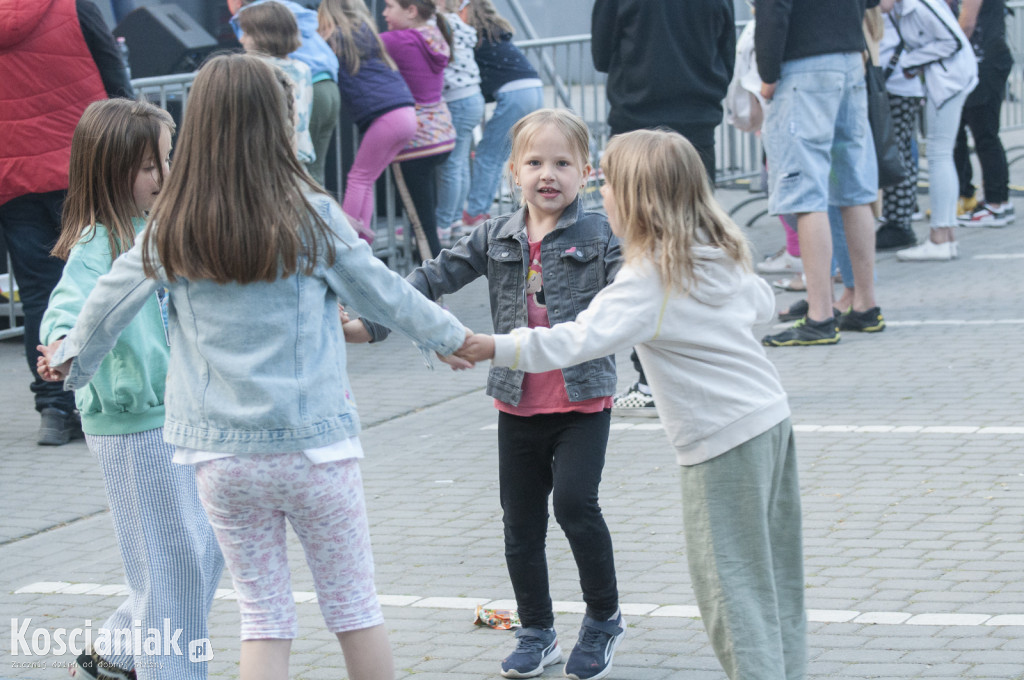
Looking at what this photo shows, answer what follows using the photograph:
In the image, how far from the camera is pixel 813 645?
12.9 feet

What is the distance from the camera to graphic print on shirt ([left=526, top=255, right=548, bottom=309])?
12.8ft

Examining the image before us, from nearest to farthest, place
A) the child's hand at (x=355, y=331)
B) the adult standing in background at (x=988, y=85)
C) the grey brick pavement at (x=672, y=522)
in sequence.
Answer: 1. the child's hand at (x=355, y=331)
2. the grey brick pavement at (x=672, y=522)
3. the adult standing in background at (x=988, y=85)

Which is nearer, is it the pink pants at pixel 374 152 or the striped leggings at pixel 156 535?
the striped leggings at pixel 156 535

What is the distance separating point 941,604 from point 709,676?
857mm

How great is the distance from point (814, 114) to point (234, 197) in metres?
5.35

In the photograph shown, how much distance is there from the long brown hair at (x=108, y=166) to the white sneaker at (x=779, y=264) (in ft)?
23.3

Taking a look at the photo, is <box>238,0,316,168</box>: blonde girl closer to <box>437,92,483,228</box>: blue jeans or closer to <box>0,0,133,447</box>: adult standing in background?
<box>0,0,133,447</box>: adult standing in background

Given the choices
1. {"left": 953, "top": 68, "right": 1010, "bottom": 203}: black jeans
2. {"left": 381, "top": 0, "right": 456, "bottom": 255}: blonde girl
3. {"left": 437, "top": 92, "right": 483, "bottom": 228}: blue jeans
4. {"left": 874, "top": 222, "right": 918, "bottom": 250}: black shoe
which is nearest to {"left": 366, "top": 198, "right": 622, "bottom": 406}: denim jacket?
{"left": 381, "top": 0, "right": 456, "bottom": 255}: blonde girl

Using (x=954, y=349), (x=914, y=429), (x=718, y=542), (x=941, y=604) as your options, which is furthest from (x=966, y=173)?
(x=718, y=542)

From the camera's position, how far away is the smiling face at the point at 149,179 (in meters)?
3.60

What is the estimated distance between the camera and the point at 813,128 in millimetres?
7688

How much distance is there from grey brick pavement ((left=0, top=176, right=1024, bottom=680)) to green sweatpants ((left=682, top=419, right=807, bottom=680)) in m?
0.50

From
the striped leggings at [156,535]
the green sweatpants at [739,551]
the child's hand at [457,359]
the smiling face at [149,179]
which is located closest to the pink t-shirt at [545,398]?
the child's hand at [457,359]

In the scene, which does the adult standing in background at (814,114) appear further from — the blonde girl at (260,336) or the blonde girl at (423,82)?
the blonde girl at (260,336)
